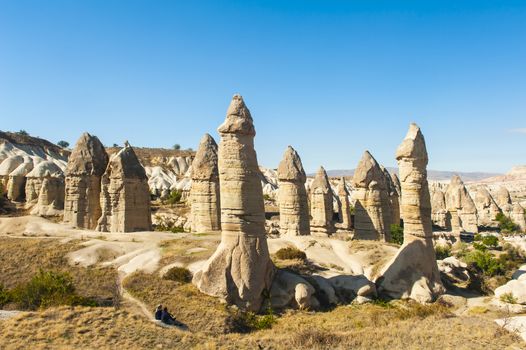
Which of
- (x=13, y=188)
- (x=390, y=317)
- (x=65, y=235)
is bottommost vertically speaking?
(x=390, y=317)

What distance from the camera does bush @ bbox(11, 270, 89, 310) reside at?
1548 centimetres

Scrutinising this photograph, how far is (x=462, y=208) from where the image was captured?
156 ft

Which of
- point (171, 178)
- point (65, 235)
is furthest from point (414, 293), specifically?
point (171, 178)

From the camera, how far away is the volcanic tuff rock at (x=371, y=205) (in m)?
28.9

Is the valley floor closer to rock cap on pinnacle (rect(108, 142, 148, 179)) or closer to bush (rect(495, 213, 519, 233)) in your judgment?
rock cap on pinnacle (rect(108, 142, 148, 179))

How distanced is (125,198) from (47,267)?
7535 mm

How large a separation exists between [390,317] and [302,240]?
9.05 meters

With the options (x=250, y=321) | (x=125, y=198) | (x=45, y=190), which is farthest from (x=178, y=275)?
(x=45, y=190)

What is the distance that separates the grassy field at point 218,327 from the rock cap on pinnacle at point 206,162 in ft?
34.9

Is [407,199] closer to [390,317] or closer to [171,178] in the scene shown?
[390,317]

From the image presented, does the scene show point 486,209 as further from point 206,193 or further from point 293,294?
point 293,294

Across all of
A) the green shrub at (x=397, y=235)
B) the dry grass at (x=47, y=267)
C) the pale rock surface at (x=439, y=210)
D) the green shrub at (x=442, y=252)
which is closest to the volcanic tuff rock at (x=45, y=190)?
the dry grass at (x=47, y=267)

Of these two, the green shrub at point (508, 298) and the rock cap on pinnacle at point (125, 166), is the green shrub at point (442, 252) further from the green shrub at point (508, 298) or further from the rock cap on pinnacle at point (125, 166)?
the rock cap on pinnacle at point (125, 166)

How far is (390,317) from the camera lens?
16.2 metres
